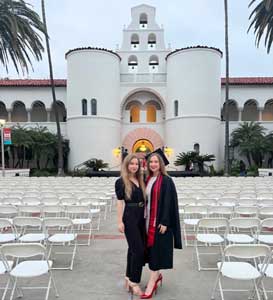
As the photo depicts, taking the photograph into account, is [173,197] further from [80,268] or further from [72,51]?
[72,51]

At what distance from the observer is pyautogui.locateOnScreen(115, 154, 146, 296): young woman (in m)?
3.90

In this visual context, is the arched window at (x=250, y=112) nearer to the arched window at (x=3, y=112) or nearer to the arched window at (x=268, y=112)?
the arched window at (x=268, y=112)

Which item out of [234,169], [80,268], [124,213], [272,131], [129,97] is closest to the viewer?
[124,213]

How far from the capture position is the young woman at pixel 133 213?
12.8 feet

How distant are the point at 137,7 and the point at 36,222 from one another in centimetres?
3610

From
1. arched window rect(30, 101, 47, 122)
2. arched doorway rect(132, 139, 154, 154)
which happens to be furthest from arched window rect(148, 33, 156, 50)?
arched window rect(30, 101, 47, 122)

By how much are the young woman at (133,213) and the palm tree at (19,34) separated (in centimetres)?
1706

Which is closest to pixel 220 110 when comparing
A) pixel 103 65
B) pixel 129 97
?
pixel 129 97

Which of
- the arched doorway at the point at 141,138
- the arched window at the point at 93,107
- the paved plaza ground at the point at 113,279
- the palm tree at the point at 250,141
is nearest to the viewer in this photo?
the paved plaza ground at the point at 113,279

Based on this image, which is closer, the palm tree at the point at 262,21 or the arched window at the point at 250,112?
the palm tree at the point at 262,21

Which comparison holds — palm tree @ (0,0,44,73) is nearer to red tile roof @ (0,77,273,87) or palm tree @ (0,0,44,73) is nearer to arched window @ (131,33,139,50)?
red tile roof @ (0,77,273,87)

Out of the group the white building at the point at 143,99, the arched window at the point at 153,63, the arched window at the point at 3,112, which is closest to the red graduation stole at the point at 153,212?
the white building at the point at 143,99

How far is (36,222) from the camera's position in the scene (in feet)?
17.3

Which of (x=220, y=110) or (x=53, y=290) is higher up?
(x=220, y=110)
